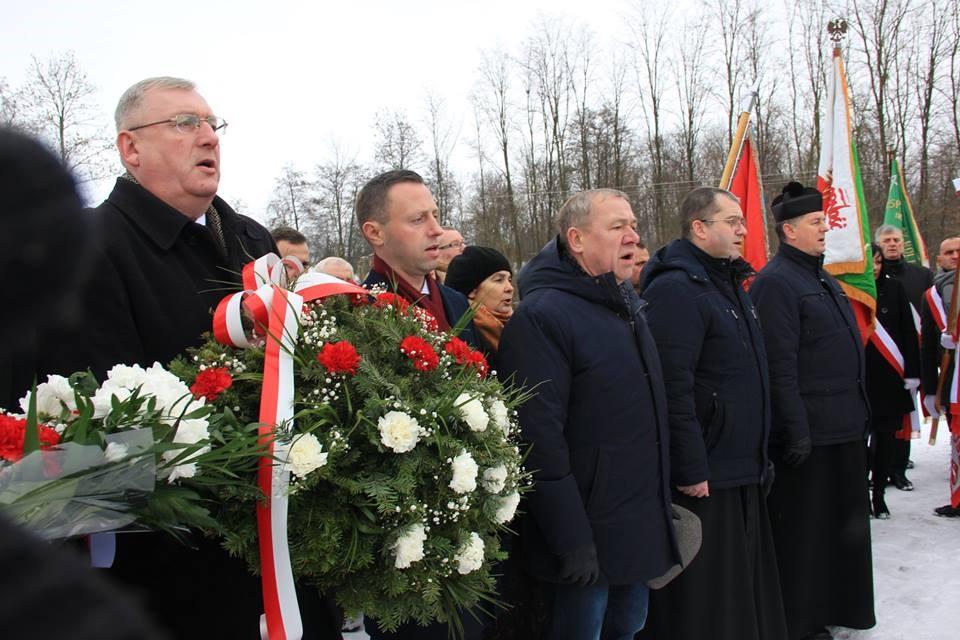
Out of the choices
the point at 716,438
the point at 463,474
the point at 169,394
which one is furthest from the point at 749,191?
the point at 169,394

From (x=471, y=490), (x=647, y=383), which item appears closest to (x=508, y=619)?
(x=647, y=383)

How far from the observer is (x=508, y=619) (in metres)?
3.17

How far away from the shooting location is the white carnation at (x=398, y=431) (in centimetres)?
171

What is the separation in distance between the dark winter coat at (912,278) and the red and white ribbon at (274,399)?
6.52m

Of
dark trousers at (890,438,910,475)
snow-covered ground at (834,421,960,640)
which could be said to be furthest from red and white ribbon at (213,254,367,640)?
dark trousers at (890,438,910,475)

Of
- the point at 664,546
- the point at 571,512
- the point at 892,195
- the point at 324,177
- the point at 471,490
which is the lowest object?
the point at 664,546

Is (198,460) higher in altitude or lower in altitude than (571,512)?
higher

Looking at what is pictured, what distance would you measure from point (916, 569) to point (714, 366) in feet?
8.19

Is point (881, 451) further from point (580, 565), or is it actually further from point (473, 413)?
point (473, 413)

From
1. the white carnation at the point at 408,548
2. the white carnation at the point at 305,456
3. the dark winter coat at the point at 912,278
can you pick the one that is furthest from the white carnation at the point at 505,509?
the dark winter coat at the point at 912,278

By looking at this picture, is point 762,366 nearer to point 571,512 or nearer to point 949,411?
point 571,512

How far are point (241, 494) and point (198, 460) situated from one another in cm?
19

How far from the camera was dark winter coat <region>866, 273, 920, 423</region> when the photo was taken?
244 inches

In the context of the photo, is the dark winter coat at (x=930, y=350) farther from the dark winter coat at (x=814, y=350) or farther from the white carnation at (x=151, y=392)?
the white carnation at (x=151, y=392)
